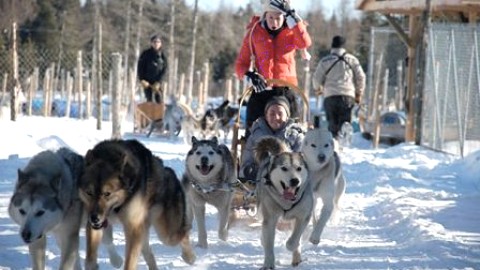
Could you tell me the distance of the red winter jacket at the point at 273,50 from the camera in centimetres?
641

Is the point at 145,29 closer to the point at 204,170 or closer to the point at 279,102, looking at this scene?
the point at 279,102

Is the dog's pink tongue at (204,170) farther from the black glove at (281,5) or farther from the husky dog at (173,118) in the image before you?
the husky dog at (173,118)

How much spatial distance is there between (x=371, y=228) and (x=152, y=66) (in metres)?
9.90

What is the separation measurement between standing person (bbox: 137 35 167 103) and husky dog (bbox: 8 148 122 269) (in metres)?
11.3

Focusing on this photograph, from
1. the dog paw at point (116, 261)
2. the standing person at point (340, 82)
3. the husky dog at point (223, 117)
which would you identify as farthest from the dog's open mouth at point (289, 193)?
the husky dog at point (223, 117)

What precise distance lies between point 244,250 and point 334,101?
18.6ft

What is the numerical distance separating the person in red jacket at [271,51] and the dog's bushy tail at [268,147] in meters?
0.77

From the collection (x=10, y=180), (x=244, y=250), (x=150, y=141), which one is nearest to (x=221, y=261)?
(x=244, y=250)

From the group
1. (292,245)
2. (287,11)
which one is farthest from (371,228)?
(287,11)

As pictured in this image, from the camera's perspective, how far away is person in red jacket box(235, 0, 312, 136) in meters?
6.32

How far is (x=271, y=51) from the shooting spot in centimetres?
659

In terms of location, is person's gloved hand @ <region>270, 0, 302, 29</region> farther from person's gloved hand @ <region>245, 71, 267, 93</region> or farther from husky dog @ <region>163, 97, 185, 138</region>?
husky dog @ <region>163, 97, 185, 138</region>

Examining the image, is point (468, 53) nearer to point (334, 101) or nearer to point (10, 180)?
point (334, 101)

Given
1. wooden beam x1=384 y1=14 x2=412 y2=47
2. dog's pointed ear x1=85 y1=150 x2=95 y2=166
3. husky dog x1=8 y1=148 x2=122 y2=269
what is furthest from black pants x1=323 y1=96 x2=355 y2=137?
dog's pointed ear x1=85 y1=150 x2=95 y2=166
